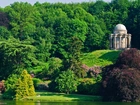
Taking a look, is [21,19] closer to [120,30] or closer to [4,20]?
[4,20]

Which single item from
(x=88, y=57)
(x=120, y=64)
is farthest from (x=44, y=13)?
(x=120, y=64)

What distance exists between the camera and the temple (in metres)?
106

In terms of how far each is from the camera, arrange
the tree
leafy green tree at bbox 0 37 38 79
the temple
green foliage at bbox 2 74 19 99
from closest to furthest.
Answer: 1. the tree
2. green foliage at bbox 2 74 19 99
3. leafy green tree at bbox 0 37 38 79
4. the temple

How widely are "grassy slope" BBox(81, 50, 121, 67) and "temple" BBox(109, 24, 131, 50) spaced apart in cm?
715

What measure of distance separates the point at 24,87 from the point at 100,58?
25.4 m

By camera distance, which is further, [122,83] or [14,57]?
[14,57]

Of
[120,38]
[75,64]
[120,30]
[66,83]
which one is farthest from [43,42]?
[66,83]

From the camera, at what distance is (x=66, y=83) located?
7306 centimetres

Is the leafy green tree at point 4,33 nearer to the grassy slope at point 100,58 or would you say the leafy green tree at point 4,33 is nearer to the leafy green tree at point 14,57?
the grassy slope at point 100,58

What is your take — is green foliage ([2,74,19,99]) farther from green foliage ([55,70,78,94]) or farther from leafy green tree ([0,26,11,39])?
leafy green tree ([0,26,11,39])

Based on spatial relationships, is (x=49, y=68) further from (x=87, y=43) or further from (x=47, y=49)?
(x=87, y=43)

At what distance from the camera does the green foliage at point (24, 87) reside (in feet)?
234

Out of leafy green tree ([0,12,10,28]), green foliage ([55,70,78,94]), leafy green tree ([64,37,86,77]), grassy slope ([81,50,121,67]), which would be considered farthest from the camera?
leafy green tree ([0,12,10,28])

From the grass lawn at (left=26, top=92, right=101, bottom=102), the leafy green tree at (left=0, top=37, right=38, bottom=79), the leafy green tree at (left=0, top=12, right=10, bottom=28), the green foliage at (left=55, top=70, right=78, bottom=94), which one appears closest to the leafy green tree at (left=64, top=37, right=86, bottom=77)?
the green foliage at (left=55, top=70, right=78, bottom=94)
